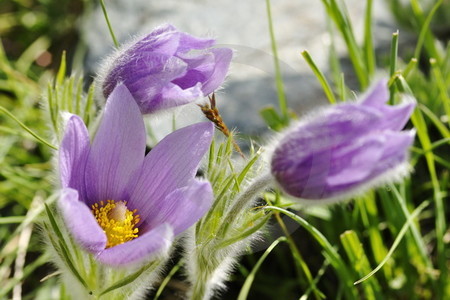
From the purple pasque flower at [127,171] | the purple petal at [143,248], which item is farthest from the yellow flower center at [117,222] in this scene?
the purple petal at [143,248]

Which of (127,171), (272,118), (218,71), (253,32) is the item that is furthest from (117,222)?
(253,32)

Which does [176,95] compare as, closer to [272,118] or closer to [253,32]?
[272,118]

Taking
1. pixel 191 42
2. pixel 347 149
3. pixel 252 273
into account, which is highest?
pixel 191 42

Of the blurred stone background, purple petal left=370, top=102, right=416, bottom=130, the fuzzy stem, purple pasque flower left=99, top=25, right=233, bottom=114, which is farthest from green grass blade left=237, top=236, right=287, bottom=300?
the blurred stone background

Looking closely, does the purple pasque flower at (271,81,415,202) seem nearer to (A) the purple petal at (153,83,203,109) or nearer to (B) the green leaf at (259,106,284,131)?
(A) the purple petal at (153,83,203,109)

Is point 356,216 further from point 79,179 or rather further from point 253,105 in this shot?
point 79,179
